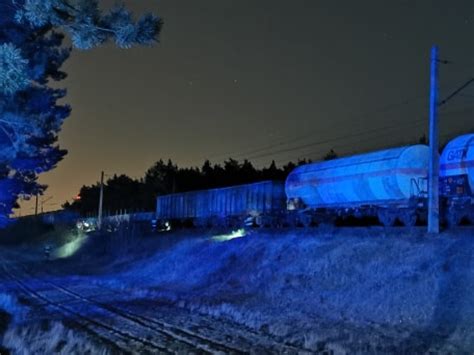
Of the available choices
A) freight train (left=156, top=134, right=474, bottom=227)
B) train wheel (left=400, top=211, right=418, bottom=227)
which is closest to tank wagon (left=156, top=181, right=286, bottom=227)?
freight train (left=156, top=134, right=474, bottom=227)

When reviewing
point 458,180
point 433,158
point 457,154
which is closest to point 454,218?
point 458,180

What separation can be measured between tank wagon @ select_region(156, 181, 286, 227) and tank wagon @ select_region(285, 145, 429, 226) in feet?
10.4

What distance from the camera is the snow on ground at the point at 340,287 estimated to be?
14.0 metres

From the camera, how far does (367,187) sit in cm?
2959

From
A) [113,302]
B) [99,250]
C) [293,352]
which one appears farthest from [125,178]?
[293,352]

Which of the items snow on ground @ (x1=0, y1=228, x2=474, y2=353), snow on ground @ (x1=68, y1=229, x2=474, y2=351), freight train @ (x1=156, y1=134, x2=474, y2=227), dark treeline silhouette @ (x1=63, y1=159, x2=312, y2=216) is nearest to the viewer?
snow on ground @ (x1=0, y1=228, x2=474, y2=353)

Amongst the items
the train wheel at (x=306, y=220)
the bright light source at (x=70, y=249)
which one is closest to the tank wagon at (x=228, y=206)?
the train wheel at (x=306, y=220)

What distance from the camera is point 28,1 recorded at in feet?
22.0

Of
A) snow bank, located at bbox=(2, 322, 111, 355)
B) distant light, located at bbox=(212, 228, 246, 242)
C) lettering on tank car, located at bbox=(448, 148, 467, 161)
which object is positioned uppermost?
lettering on tank car, located at bbox=(448, 148, 467, 161)

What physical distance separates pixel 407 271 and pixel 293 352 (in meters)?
6.81

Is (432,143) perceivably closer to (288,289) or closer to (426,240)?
(426,240)

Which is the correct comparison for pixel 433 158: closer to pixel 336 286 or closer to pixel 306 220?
pixel 336 286

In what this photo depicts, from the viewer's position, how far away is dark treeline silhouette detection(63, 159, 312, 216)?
98.3 meters

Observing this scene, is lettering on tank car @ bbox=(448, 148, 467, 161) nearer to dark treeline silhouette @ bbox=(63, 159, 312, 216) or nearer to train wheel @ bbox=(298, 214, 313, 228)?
train wheel @ bbox=(298, 214, 313, 228)
